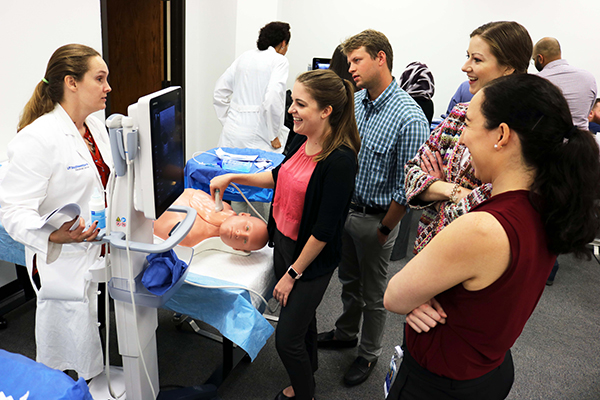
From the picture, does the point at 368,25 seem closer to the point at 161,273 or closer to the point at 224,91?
the point at 224,91

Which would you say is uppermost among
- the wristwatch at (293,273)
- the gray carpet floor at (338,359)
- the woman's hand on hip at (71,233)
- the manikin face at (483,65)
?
the manikin face at (483,65)

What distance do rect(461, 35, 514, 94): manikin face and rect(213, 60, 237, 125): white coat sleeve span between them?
2726 mm

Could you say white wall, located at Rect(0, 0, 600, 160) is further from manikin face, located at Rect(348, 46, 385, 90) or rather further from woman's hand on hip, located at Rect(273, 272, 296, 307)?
woman's hand on hip, located at Rect(273, 272, 296, 307)

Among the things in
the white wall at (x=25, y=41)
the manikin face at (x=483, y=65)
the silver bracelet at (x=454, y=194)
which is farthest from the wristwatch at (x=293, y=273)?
the white wall at (x=25, y=41)

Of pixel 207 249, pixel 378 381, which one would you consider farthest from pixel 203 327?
pixel 378 381

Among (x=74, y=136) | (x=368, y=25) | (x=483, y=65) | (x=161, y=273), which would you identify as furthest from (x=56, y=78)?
(x=368, y=25)

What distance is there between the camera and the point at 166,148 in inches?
48.9

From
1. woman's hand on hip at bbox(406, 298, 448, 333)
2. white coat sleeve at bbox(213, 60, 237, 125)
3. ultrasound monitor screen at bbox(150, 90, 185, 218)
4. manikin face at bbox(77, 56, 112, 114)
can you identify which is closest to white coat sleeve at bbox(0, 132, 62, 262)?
manikin face at bbox(77, 56, 112, 114)

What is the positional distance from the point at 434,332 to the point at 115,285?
934 millimetres

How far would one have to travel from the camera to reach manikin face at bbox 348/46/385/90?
1.91 meters

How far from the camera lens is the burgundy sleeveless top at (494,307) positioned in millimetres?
859

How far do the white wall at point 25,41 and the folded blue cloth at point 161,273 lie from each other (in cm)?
166

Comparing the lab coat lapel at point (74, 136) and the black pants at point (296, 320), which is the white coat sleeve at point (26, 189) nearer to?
the lab coat lapel at point (74, 136)

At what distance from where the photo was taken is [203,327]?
8.09 ft
